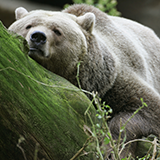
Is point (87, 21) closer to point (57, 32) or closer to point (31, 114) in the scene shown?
point (57, 32)

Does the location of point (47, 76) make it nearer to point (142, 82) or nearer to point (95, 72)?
point (95, 72)

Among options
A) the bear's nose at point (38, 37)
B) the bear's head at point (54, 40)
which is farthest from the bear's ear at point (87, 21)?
the bear's nose at point (38, 37)

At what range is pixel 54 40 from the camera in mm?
2973

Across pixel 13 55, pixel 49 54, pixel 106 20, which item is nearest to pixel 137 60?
pixel 106 20

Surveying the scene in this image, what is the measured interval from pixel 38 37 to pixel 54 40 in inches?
11.6

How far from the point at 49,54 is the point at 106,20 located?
187 centimetres

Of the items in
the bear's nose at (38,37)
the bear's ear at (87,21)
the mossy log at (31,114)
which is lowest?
the mossy log at (31,114)

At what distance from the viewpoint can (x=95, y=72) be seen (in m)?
3.44

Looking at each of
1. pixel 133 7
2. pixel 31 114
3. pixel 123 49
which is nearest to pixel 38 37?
pixel 31 114

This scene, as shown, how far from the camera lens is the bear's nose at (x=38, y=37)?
8.85 ft

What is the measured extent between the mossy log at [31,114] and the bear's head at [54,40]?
1.29 ft

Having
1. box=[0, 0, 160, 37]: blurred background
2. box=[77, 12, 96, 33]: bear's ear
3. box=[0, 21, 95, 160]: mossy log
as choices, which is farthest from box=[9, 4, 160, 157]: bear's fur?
box=[0, 0, 160, 37]: blurred background

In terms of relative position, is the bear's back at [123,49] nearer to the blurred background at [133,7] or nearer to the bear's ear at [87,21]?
the bear's ear at [87,21]

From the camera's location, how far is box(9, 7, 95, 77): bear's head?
276 cm
